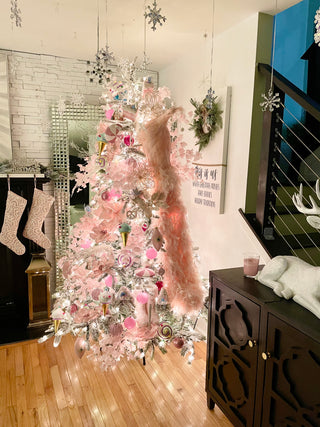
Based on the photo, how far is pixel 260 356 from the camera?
1575 mm

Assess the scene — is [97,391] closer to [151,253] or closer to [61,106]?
[151,253]

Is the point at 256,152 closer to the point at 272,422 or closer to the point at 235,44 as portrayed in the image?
the point at 235,44

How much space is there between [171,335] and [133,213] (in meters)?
0.86

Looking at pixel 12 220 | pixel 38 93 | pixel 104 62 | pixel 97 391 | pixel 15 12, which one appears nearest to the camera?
pixel 15 12

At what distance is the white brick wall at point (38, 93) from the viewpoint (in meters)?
3.12

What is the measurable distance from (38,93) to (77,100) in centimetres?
38

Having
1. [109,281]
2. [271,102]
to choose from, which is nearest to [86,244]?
[109,281]

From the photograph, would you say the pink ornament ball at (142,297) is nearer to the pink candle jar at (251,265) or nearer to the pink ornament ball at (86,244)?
the pink ornament ball at (86,244)

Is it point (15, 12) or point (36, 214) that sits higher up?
point (15, 12)

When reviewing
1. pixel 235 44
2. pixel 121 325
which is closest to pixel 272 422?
pixel 121 325

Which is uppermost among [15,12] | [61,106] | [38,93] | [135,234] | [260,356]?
[15,12]

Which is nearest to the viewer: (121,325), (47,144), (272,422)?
(272,422)

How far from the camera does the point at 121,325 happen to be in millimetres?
2082

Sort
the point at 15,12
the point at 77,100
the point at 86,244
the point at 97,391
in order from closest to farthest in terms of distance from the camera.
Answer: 1. the point at 15,12
2. the point at 86,244
3. the point at 97,391
4. the point at 77,100
